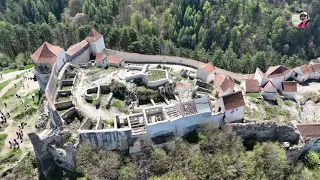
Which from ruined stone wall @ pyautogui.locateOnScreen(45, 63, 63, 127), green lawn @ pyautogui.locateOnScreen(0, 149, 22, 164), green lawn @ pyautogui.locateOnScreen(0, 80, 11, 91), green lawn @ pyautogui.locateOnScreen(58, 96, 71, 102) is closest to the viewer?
green lawn @ pyautogui.locateOnScreen(0, 149, 22, 164)

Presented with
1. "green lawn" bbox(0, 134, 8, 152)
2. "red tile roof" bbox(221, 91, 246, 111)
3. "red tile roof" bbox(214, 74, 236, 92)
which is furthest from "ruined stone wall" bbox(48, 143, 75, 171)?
"red tile roof" bbox(214, 74, 236, 92)

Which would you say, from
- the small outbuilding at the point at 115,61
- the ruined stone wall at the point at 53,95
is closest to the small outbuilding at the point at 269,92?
the small outbuilding at the point at 115,61

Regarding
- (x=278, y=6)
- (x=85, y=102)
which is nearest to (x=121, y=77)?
(x=85, y=102)

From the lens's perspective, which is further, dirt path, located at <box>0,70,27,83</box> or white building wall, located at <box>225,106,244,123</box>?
dirt path, located at <box>0,70,27,83</box>

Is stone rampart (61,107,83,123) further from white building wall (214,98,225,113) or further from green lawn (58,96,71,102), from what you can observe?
white building wall (214,98,225,113)

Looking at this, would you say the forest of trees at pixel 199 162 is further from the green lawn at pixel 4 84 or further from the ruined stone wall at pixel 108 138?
the green lawn at pixel 4 84

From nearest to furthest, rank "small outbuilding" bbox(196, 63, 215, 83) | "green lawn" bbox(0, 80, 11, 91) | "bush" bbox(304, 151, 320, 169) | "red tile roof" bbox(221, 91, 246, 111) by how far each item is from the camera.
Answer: "red tile roof" bbox(221, 91, 246, 111), "bush" bbox(304, 151, 320, 169), "small outbuilding" bbox(196, 63, 215, 83), "green lawn" bbox(0, 80, 11, 91)

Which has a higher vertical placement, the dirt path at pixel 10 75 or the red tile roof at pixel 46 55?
the red tile roof at pixel 46 55
